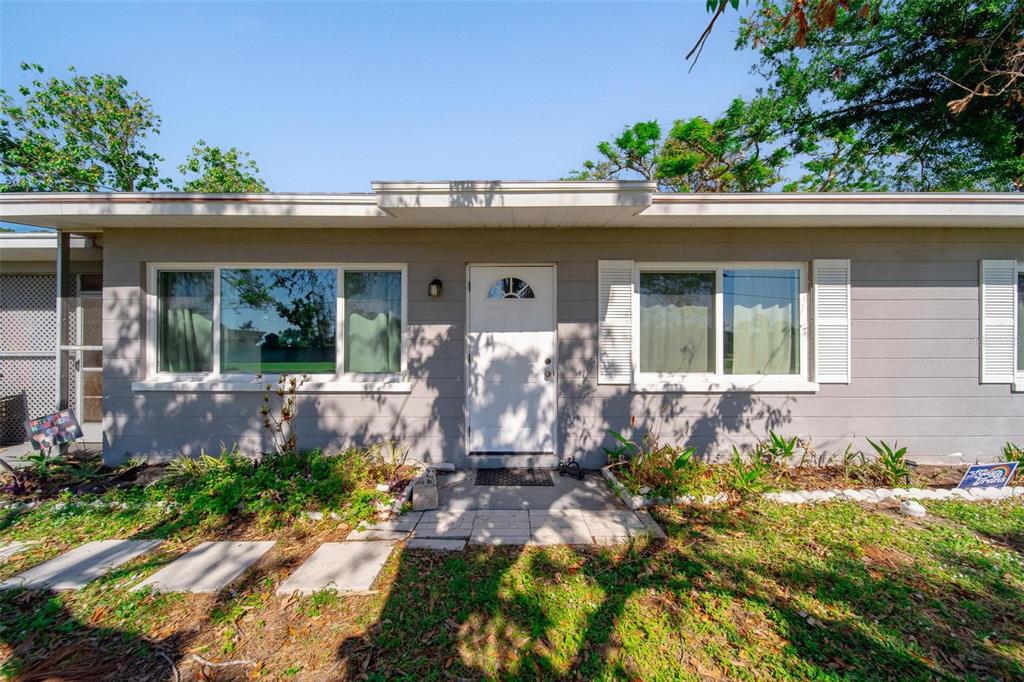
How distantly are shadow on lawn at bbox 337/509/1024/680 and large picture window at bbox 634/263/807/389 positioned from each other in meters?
2.02

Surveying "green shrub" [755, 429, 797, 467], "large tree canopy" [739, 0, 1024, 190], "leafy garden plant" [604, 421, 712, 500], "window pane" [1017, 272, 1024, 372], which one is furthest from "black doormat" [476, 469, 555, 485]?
"large tree canopy" [739, 0, 1024, 190]

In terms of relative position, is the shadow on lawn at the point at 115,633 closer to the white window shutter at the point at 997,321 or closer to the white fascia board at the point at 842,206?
the white fascia board at the point at 842,206

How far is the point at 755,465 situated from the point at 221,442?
17.7 feet

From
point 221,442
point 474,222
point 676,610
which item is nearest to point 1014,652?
point 676,610

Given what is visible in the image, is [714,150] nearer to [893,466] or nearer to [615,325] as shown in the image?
[615,325]

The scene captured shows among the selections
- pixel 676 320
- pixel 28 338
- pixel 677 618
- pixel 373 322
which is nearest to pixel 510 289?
pixel 373 322

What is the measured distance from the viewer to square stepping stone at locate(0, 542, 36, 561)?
274 cm

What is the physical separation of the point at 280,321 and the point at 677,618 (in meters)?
4.43

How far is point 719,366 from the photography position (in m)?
4.42

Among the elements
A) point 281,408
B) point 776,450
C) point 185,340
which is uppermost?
point 185,340

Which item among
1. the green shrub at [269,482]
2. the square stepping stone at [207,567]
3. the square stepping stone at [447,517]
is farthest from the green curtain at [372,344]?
the square stepping stone at [207,567]

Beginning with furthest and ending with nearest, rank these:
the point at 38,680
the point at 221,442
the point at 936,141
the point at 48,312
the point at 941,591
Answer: the point at 936,141 < the point at 48,312 < the point at 221,442 < the point at 941,591 < the point at 38,680

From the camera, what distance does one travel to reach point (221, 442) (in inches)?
169

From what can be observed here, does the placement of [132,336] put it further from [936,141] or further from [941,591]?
[936,141]
